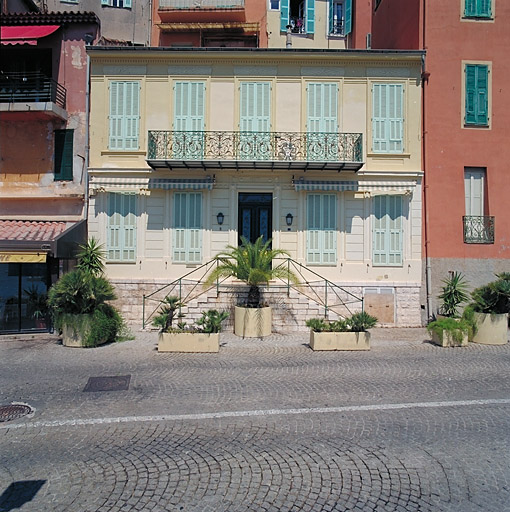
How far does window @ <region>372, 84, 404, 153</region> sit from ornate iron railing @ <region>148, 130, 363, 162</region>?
36.6 inches

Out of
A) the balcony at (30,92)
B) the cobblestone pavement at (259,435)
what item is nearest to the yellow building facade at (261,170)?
the balcony at (30,92)

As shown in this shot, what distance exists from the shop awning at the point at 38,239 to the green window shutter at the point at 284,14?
14614 mm

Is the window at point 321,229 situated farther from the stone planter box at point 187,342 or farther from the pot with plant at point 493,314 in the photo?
the stone planter box at point 187,342

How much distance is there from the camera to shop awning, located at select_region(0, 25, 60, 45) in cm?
1526

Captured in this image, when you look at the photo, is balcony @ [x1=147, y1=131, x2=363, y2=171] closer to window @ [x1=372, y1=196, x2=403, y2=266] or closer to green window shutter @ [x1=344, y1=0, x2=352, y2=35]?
window @ [x1=372, y1=196, x2=403, y2=266]

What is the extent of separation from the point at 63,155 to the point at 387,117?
11.5m

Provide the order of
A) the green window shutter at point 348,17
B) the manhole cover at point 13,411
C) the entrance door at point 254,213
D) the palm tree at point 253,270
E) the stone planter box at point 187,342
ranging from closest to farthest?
1. the manhole cover at point 13,411
2. the stone planter box at point 187,342
3. the palm tree at point 253,270
4. the entrance door at point 254,213
5. the green window shutter at point 348,17

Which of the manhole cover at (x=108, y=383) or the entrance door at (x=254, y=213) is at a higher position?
the entrance door at (x=254, y=213)

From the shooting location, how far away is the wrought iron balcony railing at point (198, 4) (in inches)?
847

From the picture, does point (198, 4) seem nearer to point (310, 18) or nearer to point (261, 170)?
point (310, 18)

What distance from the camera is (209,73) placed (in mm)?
15602

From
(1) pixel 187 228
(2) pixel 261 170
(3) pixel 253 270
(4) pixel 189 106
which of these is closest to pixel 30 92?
(4) pixel 189 106

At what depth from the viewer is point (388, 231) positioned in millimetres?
15484

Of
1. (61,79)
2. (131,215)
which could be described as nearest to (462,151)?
(131,215)
